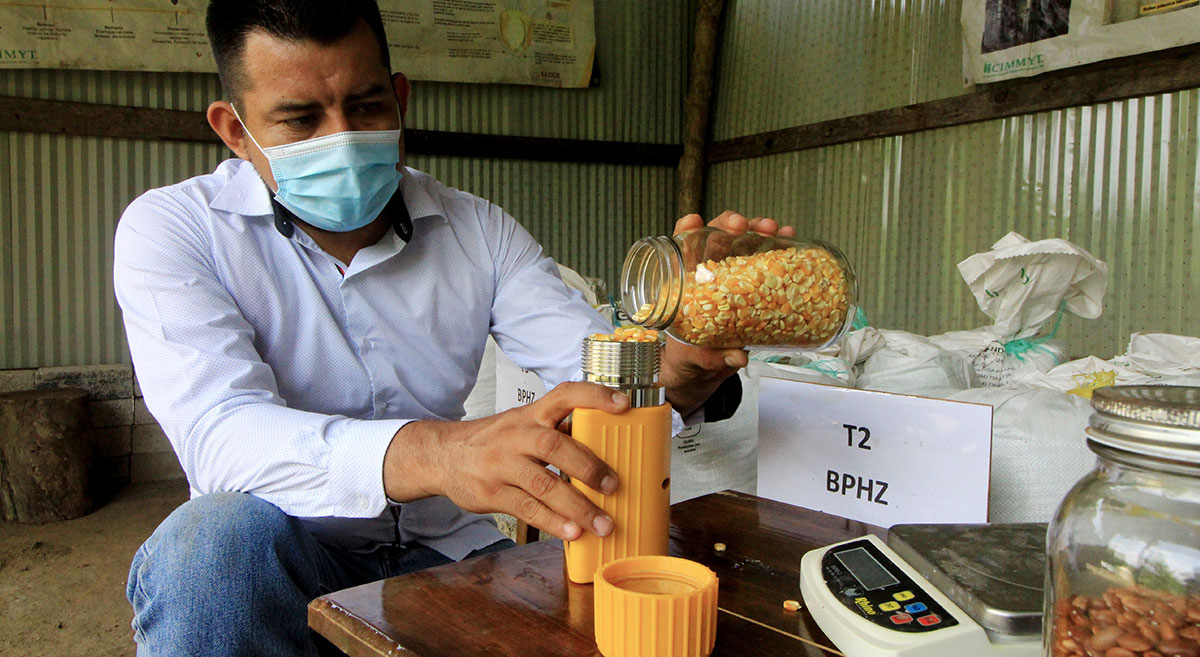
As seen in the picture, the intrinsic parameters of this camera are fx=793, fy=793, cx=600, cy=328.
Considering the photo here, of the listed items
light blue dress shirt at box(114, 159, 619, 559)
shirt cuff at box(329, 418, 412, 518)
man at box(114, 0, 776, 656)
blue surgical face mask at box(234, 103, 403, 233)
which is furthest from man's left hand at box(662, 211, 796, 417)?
blue surgical face mask at box(234, 103, 403, 233)

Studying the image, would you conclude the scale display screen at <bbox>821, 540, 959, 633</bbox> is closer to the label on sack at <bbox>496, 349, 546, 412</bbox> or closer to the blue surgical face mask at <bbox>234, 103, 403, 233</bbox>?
the blue surgical face mask at <bbox>234, 103, 403, 233</bbox>

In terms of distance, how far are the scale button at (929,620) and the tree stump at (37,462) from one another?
395cm

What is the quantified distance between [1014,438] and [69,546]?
11.6 feet

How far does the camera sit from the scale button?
70 centimetres

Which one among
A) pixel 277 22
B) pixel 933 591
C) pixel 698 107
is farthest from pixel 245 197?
pixel 698 107

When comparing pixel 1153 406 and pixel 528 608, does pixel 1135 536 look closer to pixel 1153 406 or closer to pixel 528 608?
pixel 1153 406

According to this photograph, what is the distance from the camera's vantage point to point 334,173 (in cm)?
139

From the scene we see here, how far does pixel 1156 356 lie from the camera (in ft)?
6.54

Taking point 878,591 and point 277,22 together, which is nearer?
point 878,591

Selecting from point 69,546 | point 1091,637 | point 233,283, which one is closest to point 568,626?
point 1091,637

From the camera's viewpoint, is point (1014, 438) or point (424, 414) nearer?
point (1014, 438)

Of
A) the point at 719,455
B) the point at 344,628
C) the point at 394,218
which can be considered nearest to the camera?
the point at 344,628

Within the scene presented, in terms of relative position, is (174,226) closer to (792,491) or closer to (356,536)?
(356,536)

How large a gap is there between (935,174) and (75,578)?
4.00 metres
